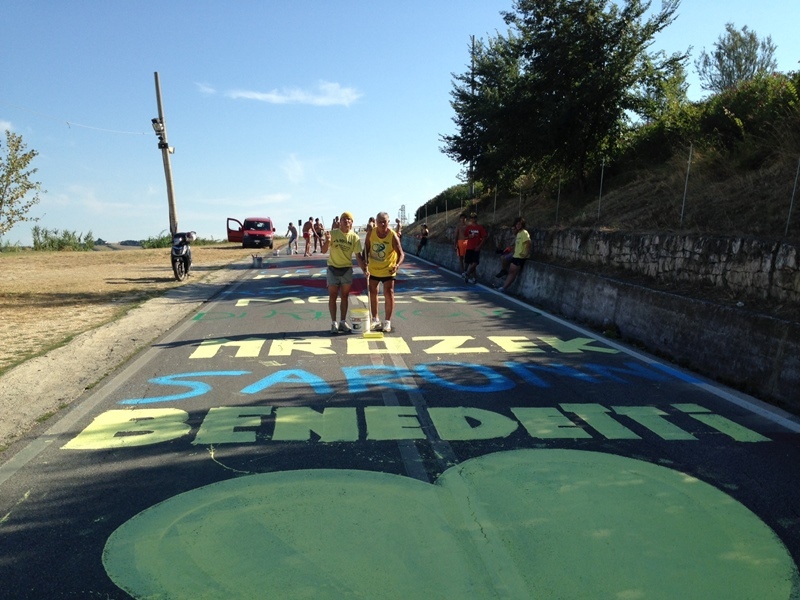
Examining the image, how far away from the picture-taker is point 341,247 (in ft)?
31.5

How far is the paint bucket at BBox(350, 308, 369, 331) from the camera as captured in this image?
9625mm

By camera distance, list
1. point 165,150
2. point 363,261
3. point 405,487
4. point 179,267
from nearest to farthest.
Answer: point 405,487 < point 363,261 < point 179,267 < point 165,150

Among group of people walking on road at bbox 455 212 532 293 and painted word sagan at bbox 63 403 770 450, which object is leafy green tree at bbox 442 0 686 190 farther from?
painted word sagan at bbox 63 403 770 450

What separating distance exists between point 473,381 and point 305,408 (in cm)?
195

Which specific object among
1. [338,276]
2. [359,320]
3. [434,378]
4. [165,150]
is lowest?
[434,378]

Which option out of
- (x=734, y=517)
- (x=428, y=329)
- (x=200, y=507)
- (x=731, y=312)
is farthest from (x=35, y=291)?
(x=734, y=517)

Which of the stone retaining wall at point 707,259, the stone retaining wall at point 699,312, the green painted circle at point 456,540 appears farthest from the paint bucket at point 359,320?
the green painted circle at point 456,540

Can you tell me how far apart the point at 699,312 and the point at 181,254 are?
1452 centimetres

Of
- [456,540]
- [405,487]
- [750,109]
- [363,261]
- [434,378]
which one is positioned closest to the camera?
[456,540]

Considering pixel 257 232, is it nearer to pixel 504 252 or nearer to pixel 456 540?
pixel 504 252

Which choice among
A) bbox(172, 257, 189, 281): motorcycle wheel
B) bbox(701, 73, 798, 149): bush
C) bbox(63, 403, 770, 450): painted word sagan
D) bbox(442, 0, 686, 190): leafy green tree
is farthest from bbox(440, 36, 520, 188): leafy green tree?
bbox(63, 403, 770, 450): painted word sagan

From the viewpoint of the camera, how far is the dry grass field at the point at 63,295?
9.27 meters

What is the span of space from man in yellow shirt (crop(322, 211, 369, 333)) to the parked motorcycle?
9.79m

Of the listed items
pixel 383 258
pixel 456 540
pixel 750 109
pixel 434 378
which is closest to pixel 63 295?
pixel 383 258
